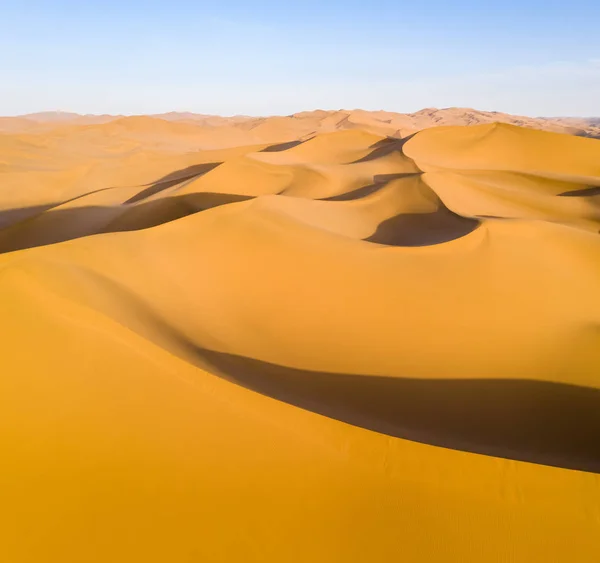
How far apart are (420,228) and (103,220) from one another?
21.3 feet

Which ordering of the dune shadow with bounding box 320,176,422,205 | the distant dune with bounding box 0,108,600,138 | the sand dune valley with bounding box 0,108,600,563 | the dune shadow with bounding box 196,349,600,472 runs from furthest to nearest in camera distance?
the distant dune with bounding box 0,108,600,138 < the dune shadow with bounding box 320,176,422,205 < the dune shadow with bounding box 196,349,600,472 < the sand dune valley with bounding box 0,108,600,563

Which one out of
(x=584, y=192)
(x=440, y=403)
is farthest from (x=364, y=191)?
(x=440, y=403)

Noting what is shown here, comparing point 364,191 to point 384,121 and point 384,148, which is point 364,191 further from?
point 384,121

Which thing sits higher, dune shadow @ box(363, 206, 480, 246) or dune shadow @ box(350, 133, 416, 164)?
dune shadow @ box(350, 133, 416, 164)

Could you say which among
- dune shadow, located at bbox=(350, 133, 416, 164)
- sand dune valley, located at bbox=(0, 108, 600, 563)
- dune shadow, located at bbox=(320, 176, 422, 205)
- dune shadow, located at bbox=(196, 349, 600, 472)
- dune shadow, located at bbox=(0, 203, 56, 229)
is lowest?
dune shadow, located at bbox=(0, 203, 56, 229)

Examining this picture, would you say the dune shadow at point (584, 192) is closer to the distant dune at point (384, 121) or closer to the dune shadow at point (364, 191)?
the dune shadow at point (364, 191)

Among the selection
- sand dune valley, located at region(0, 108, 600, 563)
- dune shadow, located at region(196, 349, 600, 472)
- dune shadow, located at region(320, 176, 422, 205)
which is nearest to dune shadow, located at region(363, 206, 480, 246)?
sand dune valley, located at region(0, 108, 600, 563)

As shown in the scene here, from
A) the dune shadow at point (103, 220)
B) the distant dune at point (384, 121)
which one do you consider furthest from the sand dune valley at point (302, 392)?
the distant dune at point (384, 121)

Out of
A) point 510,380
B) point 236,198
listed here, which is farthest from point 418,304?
point 236,198

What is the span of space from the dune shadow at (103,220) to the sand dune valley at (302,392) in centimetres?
318

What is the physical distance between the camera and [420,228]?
754cm

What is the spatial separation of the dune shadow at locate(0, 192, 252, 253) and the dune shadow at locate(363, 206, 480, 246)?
3276mm

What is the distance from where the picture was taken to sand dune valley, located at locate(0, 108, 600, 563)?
76.3 inches

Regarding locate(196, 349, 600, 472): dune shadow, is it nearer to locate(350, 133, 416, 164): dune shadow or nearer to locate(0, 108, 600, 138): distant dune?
locate(350, 133, 416, 164): dune shadow
